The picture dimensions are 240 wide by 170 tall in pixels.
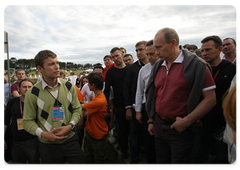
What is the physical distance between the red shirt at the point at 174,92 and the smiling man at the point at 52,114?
971 millimetres

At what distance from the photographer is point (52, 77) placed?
5.23ft

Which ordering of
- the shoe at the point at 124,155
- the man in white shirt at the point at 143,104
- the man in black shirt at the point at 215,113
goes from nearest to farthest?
the man in black shirt at the point at 215,113, the man in white shirt at the point at 143,104, the shoe at the point at 124,155

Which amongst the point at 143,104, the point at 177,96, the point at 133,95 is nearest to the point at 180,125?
the point at 177,96

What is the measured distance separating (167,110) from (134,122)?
1.06 m

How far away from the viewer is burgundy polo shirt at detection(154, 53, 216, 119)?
138 centimetres

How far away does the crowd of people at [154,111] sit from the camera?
1.36m

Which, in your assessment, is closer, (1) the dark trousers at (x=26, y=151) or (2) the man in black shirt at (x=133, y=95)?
(1) the dark trousers at (x=26, y=151)

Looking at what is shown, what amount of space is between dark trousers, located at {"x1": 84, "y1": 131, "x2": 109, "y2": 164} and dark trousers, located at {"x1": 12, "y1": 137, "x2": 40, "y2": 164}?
0.68 m

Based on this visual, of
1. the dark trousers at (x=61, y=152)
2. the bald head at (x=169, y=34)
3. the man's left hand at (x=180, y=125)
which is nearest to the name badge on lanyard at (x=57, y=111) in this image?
the dark trousers at (x=61, y=152)

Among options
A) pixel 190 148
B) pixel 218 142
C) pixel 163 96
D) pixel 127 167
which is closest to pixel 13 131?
pixel 127 167

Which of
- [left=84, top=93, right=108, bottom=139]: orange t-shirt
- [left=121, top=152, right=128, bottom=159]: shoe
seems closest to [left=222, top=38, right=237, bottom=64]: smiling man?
[left=84, top=93, right=108, bottom=139]: orange t-shirt

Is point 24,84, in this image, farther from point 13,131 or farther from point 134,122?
point 134,122

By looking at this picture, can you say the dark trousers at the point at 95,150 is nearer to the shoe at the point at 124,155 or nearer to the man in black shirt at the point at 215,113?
the shoe at the point at 124,155

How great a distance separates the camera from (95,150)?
2.14 m
